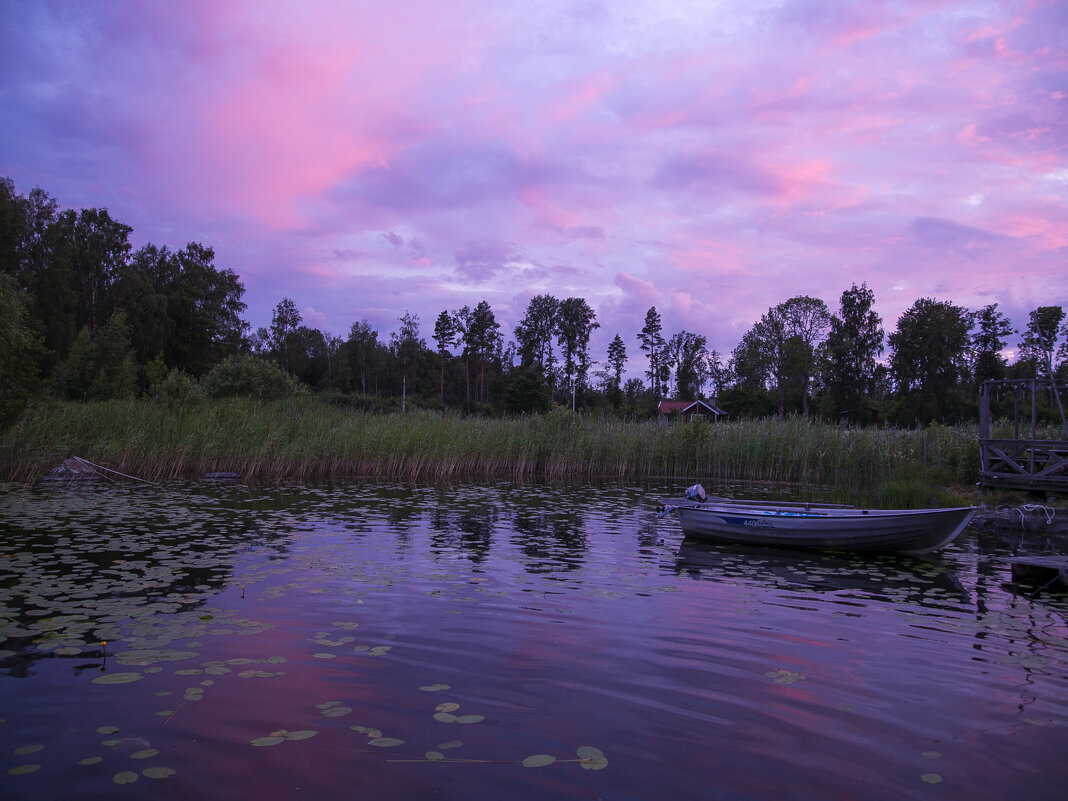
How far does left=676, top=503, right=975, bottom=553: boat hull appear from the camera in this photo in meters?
9.82

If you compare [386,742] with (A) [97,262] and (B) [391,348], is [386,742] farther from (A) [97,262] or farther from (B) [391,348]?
(B) [391,348]

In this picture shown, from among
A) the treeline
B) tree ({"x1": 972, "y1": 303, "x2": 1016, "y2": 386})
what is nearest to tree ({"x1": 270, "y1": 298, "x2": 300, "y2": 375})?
the treeline

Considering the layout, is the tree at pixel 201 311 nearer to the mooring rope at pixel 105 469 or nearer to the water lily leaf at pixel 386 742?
the mooring rope at pixel 105 469

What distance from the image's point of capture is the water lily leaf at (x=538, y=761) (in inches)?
142

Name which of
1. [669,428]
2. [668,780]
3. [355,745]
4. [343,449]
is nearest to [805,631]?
[668,780]

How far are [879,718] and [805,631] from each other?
190 cm

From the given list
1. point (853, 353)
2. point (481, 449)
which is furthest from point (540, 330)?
point (481, 449)

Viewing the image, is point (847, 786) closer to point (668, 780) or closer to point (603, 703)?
point (668, 780)

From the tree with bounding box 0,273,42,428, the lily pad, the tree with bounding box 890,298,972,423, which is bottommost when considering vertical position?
the lily pad

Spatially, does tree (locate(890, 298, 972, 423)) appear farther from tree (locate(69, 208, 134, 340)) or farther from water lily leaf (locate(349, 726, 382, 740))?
tree (locate(69, 208, 134, 340))

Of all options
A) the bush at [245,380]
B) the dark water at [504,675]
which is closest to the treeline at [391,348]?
the bush at [245,380]

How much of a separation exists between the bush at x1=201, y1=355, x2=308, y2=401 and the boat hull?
1000 inches

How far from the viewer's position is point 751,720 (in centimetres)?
430

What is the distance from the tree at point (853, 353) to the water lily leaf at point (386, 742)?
6180 centimetres
